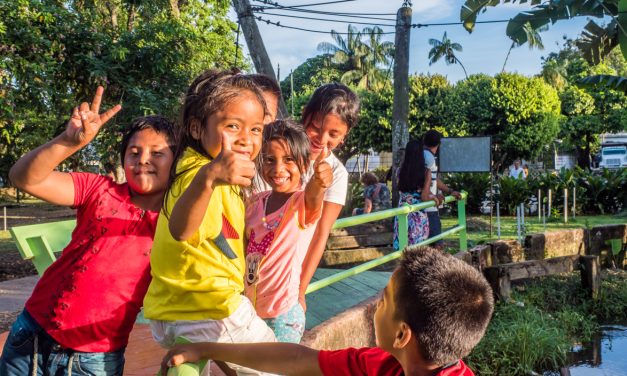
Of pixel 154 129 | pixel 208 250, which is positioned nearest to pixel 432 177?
pixel 154 129

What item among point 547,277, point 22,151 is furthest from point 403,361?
point 22,151

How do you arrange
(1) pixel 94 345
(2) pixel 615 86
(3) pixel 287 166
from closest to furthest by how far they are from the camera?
1. (1) pixel 94 345
2. (3) pixel 287 166
3. (2) pixel 615 86

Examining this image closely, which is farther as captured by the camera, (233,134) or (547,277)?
(547,277)

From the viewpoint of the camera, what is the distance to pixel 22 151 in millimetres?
17828

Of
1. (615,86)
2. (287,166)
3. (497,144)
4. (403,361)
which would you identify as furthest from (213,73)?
(497,144)

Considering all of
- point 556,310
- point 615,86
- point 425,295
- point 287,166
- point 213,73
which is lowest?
point 556,310

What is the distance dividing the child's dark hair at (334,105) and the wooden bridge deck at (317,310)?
1.42 meters

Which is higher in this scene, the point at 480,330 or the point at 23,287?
the point at 480,330

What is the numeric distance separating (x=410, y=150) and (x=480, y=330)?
14.3ft

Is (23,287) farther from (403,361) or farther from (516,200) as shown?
(516,200)

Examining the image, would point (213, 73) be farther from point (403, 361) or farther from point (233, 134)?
point (403, 361)

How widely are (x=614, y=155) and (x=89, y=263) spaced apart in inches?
1357

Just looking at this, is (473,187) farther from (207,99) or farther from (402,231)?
(207,99)

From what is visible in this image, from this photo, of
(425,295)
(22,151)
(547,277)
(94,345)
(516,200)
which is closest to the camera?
(425,295)
